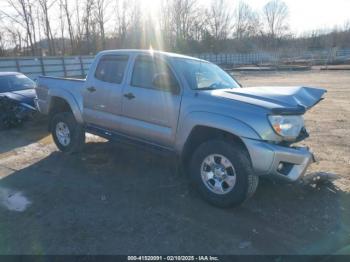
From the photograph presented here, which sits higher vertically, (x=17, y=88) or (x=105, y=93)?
(x=105, y=93)

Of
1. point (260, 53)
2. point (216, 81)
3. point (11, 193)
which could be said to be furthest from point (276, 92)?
point (260, 53)

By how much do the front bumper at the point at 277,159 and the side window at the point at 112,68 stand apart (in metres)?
2.45

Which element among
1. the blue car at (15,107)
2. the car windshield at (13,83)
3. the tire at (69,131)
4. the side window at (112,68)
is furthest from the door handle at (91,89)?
the car windshield at (13,83)

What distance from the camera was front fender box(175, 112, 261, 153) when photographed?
3607 millimetres

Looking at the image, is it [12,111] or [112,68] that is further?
[12,111]

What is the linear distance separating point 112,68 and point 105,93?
0.44 m

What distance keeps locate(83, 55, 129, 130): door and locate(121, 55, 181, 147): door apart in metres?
0.22

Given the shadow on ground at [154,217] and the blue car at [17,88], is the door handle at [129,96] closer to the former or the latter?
the shadow on ground at [154,217]

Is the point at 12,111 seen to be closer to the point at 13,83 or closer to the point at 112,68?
the point at 13,83

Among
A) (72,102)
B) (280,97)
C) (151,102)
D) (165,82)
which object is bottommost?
(72,102)

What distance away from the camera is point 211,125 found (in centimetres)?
387

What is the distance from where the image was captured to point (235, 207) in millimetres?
3941

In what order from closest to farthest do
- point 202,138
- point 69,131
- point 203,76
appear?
point 202,138
point 203,76
point 69,131

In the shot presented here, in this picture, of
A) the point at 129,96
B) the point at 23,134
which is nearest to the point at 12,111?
the point at 23,134
